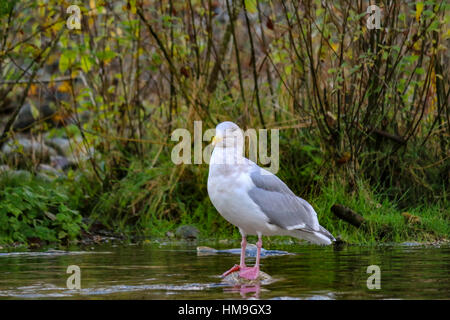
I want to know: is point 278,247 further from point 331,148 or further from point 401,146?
point 401,146

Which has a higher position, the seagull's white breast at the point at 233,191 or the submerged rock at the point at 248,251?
the seagull's white breast at the point at 233,191

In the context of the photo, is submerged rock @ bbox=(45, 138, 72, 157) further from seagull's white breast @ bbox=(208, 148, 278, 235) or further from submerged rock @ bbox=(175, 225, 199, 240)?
seagull's white breast @ bbox=(208, 148, 278, 235)

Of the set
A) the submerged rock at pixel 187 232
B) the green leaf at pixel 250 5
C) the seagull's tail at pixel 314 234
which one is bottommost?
the submerged rock at pixel 187 232

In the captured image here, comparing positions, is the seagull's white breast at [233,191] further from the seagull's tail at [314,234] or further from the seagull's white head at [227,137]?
the seagull's tail at [314,234]

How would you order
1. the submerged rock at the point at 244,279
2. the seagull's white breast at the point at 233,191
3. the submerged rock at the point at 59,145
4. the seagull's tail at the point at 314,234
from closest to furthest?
the submerged rock at the point at 244,279 → the seagull's white breast at the point at 233,191 → the seagull's tail at the point at 314,234 → the submerged rock at the point at 59,145

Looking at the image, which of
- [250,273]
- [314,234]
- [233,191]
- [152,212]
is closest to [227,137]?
[233,191]

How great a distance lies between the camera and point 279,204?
679 cm

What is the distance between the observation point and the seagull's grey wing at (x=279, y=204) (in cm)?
659

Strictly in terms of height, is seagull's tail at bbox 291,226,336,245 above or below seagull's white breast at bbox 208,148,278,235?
below

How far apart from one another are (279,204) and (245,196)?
498 millimetres

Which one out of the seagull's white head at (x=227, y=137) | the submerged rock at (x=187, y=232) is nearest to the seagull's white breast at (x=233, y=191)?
the seagull's white head at (x=227, y=137)

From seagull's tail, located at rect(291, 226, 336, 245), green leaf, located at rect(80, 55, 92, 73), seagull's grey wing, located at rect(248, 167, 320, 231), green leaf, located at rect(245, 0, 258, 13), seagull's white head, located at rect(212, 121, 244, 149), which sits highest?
green leaf, located at rect(245, 0, 258, 13)

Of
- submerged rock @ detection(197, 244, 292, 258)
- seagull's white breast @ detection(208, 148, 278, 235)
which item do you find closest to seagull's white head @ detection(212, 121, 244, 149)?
seagull's white breast @ detection(208, 148, 278, 235)

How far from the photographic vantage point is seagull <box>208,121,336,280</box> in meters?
6.37
